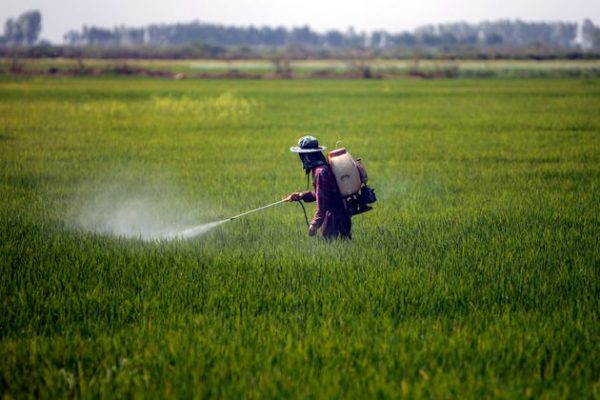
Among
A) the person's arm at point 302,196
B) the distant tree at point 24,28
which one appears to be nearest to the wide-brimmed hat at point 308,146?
the person's arm at point 302,196

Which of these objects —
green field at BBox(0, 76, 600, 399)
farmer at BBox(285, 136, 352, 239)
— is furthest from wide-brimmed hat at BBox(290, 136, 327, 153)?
green field at BBox(0, 76, 600, 399)

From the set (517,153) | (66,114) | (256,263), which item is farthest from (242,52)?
(256,263)

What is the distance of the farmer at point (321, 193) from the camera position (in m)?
6.86

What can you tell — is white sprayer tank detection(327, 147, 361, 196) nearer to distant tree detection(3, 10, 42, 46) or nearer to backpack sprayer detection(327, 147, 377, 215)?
backpack sprayer detection(327, 147, 377, 215)

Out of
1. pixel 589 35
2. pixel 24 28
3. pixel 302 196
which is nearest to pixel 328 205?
pixel 302 196

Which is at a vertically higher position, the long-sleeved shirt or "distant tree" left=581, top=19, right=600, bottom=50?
"distant tree" left=581, top=19, right=600, bottom=50

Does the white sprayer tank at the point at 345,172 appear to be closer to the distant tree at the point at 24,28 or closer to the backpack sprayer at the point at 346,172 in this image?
the backpack sprayer at the point at 346,172

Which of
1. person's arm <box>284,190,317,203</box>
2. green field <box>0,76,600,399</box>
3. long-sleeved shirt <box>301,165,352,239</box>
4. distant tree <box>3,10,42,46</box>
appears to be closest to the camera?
green field <box>0,76,600,399</box>

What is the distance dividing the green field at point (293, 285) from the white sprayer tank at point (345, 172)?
2.29ft

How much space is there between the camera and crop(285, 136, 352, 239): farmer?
686 centimetres

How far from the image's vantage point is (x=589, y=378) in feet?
14.3

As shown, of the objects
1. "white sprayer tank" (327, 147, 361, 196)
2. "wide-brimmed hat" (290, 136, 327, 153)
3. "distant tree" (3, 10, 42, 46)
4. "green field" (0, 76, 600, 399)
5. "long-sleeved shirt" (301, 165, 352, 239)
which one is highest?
"distant tree" (3, 10, 42, 46)

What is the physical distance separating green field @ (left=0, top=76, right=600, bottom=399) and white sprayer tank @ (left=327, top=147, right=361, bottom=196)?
70 centimetres

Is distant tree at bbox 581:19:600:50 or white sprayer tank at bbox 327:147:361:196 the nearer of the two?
white sprayer tank at bbox 327:147:361:196
